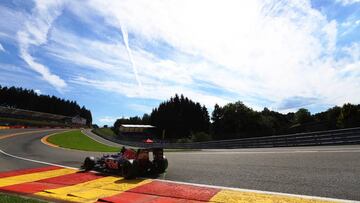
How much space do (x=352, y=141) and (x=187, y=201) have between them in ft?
54.4

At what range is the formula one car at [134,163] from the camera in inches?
438

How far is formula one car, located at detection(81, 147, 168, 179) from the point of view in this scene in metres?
11.1

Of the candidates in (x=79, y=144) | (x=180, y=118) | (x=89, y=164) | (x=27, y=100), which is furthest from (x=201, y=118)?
(x=89, y=164)

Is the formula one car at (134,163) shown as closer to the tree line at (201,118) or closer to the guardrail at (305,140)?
the guardrail at (305,140)

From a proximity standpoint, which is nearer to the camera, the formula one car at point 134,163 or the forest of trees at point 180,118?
the formula one car at point 134,163

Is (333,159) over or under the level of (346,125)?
under

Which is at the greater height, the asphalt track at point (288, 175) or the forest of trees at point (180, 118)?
the forest of trees at point (180, 118)

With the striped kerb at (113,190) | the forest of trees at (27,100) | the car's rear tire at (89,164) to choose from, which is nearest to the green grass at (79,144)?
the car's rear tire at (89,164)

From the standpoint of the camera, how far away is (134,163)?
436 inches

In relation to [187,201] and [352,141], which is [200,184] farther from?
[352,141]

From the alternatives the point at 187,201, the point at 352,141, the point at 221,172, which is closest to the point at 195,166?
the point at 221,172

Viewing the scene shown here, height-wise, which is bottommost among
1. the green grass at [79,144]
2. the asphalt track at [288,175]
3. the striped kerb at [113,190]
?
the striped kerb at [113,190]

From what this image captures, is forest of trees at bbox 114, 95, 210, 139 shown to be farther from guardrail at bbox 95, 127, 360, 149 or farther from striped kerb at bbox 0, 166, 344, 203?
striped kerb at bbox 0, 166, 344, 203

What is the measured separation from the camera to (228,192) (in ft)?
26.9
